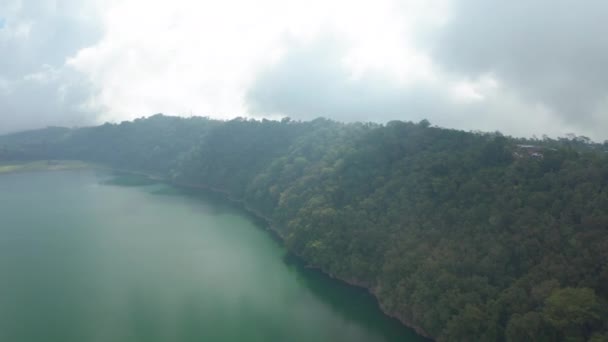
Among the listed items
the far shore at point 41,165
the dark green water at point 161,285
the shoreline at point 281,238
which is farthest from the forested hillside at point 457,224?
the far shore at point 41,165

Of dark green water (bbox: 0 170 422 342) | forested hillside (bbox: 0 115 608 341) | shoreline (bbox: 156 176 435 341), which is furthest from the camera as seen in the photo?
shoreline (bbox: 156 176 435 341)

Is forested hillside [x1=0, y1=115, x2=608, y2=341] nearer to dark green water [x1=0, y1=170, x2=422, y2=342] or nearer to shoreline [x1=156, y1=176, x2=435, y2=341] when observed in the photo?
shoreline [x1=156, y1=176, x2=435, y2=341]

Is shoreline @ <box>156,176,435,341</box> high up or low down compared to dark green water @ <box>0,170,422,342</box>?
up

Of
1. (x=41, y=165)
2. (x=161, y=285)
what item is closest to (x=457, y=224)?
(x=161, y=285)

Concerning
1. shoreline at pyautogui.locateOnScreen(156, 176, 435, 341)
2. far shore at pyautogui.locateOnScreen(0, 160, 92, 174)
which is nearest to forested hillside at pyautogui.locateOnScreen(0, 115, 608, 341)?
shoreline at pyautogui.locateOnScreen(156, 176, 435, 341)

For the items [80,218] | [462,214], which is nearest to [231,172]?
[80,218]

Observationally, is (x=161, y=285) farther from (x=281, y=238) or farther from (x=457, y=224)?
(x=457, y=224)

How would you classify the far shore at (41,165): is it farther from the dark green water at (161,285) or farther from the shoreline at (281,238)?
the dark green water at (161,285)

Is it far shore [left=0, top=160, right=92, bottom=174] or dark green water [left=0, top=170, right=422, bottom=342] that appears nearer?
dark green water [left=0, top=170, right=422, bottom=342]
